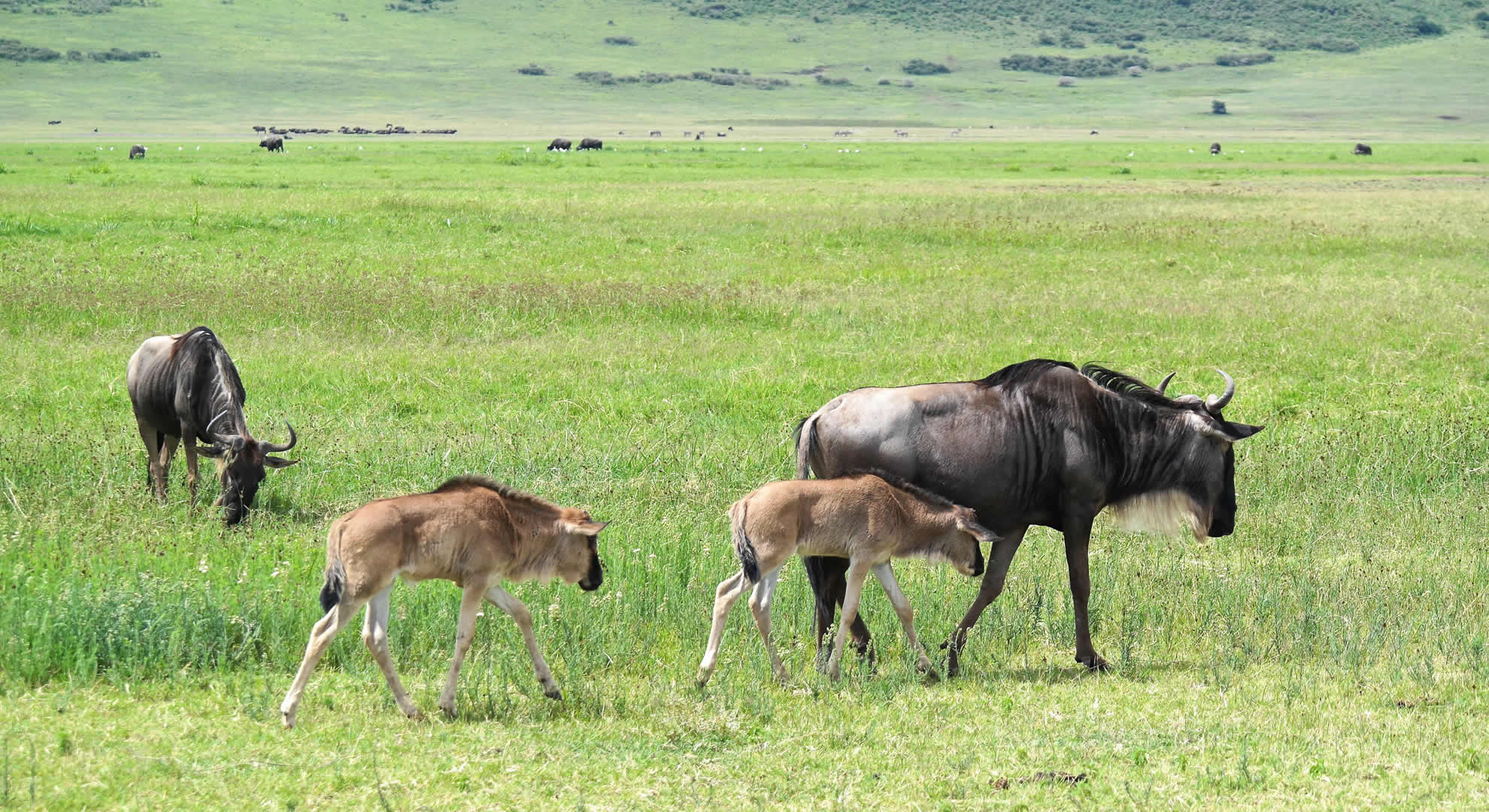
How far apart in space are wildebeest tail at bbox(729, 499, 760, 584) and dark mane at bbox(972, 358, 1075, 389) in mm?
2028

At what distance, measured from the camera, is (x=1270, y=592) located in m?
8.99

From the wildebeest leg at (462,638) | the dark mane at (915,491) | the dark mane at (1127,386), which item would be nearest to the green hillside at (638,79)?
the dark mane at (1127,386)

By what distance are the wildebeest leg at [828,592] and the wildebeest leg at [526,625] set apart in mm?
1711

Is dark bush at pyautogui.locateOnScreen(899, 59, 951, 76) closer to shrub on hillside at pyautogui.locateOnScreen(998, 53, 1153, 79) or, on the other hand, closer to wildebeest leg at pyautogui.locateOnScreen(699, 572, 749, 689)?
shrub on hillside at pyautogui.locateOnScreen(998, 53, 1153, 79)

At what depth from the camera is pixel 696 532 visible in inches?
411

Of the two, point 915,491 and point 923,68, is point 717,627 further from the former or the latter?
point 923,68

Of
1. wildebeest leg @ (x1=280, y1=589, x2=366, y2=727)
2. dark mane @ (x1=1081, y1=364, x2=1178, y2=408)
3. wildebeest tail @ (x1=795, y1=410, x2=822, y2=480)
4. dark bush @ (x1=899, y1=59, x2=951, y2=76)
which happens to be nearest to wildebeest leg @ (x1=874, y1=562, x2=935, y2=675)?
wildebeest tail @ (x1=795, y1=410, x2=822, y2=480)

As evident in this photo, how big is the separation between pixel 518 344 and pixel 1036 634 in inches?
417

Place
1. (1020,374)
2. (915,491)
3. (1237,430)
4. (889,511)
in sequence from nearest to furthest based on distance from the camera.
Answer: (889,511) < (915,491) < (1020,374) < (1237,430)

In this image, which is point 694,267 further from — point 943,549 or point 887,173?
point 887,173

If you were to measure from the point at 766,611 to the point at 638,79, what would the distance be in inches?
6437

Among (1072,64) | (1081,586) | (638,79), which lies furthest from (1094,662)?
(1072,64)

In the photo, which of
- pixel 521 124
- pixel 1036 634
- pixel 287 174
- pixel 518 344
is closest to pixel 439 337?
pixel 518 344

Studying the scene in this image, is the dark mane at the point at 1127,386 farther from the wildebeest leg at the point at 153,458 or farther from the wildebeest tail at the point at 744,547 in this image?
the wildebeest leg at the point at 153,458
